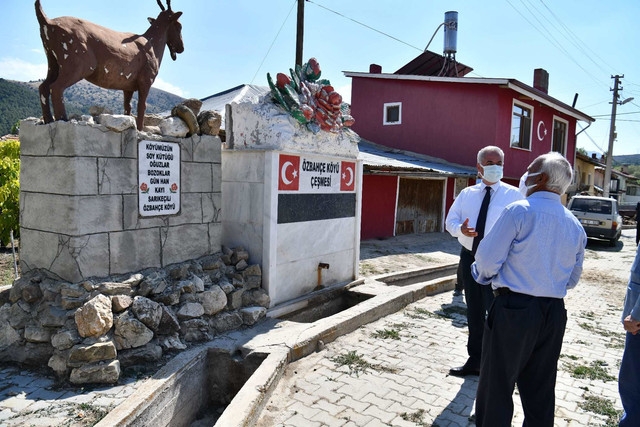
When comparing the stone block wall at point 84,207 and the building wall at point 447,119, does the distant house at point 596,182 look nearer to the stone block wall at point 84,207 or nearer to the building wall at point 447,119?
the building wall at point 447,119

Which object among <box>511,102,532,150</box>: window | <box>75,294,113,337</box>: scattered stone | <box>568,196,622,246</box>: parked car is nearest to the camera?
<box>75,294,113,337</box>: scattered stone

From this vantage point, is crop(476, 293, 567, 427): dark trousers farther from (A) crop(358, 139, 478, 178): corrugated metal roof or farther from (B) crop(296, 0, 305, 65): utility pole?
(B) crop(296, 0, 305, 65): utility pole

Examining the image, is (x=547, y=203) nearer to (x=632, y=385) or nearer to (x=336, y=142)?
(x=632, y=385)

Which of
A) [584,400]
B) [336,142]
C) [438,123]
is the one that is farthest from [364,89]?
[584,400]

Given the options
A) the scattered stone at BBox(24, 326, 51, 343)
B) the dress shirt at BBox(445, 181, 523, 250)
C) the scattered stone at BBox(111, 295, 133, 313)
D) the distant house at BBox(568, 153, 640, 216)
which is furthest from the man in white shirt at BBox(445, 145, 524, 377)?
the distant house at BBox(568, 153, 640, 216)

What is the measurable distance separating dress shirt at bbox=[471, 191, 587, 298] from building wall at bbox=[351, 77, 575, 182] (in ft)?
48.5

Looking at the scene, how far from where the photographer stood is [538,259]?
8.61 feet

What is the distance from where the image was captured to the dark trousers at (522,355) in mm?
2631

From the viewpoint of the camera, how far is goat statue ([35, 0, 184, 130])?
3.95 m

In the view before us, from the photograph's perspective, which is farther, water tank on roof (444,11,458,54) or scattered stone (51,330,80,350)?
water tank on roof (444,11,458,54)

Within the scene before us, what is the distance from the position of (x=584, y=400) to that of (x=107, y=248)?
422 centimetres

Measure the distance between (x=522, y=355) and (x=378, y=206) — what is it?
427 inches

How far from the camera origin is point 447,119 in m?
17.5

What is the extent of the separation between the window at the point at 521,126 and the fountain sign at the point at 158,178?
1556cm
